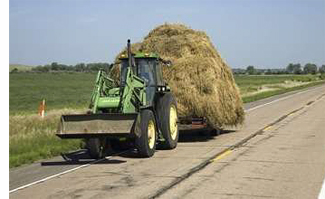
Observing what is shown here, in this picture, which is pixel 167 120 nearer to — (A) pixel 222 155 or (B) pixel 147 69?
(B) pixel 147 69

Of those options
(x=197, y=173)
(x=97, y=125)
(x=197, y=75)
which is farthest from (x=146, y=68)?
(x=197, y=173)

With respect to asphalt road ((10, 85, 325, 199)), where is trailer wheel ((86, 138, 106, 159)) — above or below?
above

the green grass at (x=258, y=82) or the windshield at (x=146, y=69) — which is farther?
the green grass at (x=258, y=82)

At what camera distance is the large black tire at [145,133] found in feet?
40.4

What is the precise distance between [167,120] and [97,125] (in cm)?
265

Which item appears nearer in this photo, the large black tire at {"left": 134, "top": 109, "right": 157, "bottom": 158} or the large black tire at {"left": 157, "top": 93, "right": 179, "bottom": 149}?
the large black tire at {"left": 134, "top": 109, "right": 157, "bottom": 158}

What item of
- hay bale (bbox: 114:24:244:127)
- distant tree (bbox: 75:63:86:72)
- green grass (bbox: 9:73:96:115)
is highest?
distant tree (bbox: 75:63:86:72)

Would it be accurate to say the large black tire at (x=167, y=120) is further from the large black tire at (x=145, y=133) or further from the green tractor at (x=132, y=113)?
the large black tire at (x=145, y=133)

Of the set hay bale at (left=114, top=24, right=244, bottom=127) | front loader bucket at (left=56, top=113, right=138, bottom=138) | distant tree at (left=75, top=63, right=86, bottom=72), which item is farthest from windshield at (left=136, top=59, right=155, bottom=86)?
distant tree at (left=75, top=63, right=86, bottom=72)

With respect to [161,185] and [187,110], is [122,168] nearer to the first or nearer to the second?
[161,185]

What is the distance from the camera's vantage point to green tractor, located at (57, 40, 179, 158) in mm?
12023

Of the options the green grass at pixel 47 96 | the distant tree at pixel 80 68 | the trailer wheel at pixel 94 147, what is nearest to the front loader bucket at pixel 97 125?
the trailer wheel at pixel 94 147

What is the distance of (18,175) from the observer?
10.7 metres

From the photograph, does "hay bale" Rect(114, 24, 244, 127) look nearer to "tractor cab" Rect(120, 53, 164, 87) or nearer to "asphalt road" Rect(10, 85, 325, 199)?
"asphalt road" Rect(10, 85, 325, 199)
